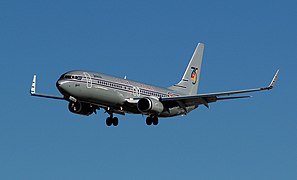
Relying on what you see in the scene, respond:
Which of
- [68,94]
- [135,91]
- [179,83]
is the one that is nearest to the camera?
[68,94]

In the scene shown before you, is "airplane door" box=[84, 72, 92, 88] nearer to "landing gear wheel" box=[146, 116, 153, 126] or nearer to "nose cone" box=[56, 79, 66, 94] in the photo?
"nose cone" box=[56, 79, 66, 94]

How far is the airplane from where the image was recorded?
9794 cm

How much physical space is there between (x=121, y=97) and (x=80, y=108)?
17.5ft

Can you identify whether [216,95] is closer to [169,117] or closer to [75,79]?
[169,117]

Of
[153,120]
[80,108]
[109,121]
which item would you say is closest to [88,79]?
[80,108]

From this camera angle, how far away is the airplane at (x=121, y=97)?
97938mm

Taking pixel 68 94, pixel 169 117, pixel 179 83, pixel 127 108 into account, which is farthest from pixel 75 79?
pixel 179 83

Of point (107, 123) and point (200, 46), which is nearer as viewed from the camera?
point (107, 123)

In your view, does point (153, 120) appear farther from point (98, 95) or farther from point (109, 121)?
point (98, 95)

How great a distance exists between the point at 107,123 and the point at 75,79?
38.6ft

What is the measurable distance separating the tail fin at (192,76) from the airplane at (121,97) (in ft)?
21.3

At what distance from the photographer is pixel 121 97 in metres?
101

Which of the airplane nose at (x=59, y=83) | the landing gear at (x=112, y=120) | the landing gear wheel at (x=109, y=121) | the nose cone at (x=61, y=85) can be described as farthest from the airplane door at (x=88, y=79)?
the landing gear wheel at (x=109, y=121)

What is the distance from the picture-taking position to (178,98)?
105m
